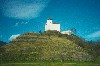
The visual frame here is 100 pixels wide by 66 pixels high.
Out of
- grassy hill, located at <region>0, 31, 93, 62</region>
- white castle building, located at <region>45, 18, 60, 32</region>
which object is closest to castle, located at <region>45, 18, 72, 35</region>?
white castle building, located at <region>45, 18, 60, 32</region>

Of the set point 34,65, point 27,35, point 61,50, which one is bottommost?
point 34,65

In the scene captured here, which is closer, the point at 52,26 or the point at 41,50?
the point at 41,50

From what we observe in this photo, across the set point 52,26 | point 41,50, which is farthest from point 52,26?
point 41,50

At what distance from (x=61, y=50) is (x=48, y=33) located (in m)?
15.6

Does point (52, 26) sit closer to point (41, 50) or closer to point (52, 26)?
point (52, 26)

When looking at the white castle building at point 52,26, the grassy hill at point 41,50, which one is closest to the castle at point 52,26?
the white castle building at point 52,26

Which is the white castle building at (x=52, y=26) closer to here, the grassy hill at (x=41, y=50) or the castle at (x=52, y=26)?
the castle at (x=52, y=26)

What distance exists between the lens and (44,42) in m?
65.4

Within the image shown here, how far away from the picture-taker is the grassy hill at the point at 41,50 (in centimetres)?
5675

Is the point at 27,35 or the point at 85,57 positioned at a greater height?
the point at 27,35

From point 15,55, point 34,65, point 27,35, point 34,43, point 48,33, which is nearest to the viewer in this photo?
point 34,65

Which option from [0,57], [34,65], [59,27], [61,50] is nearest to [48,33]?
[59,27]

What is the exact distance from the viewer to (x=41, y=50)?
5997 centimetres

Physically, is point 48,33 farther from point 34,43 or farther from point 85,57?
point 85,57
